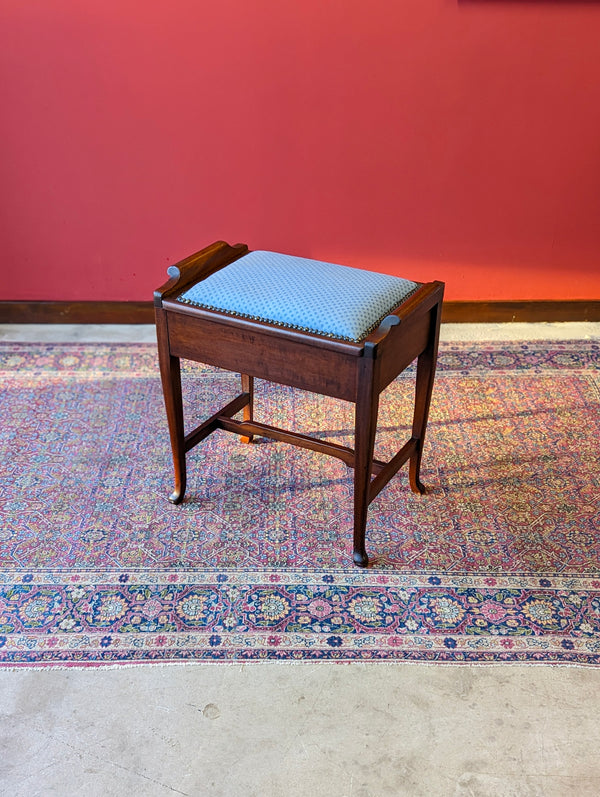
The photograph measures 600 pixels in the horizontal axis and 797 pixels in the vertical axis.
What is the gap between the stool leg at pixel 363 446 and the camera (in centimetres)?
197

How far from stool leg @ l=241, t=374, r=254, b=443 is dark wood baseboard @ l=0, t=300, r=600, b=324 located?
95 cm

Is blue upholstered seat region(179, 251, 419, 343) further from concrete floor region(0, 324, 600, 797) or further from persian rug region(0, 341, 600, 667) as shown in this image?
concrete floor region(0, 324, 600, 797)

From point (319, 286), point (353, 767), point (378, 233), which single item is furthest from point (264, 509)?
point (378, 233)

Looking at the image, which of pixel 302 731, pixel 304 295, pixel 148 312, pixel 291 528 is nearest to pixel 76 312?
pixel 148 312

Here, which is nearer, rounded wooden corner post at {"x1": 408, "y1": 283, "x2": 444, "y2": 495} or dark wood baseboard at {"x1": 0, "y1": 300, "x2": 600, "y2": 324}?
rounded wooden corner post at {"x1": 408, "y1": 283, "x2": 444, "y2": 495}

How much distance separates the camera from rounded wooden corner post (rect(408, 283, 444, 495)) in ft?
7.43

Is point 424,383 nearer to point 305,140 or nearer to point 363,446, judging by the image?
point 363,446

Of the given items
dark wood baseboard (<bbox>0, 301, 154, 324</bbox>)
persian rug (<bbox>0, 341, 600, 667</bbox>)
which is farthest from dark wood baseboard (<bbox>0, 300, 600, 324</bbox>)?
persian rug (<bbox>0, 341, 600, 667</bbox>)

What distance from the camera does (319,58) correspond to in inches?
121

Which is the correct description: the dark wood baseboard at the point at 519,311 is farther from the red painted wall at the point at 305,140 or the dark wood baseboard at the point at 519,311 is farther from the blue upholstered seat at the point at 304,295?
the blue upholstered seat at the point at 304,295

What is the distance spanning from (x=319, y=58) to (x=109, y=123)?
83 cm

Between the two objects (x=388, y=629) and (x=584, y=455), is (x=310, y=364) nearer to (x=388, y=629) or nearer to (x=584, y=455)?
(x=388, y=629)

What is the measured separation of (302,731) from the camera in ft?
5.98

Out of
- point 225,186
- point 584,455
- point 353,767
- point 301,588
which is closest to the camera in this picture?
point 353,767
